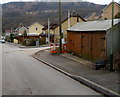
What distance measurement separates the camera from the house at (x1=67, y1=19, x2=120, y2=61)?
54.9 ft

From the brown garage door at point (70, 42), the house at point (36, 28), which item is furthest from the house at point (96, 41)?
the house at point (36, 28)

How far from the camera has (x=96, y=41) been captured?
1819 centimetres

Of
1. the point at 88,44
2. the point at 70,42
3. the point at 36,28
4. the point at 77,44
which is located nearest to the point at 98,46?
the point at 88,44

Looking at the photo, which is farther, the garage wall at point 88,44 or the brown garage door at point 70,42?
the brown garage door at point 70,42

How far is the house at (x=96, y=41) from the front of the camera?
16734 mm

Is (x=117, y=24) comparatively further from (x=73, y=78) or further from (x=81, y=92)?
(x=81, y=92)

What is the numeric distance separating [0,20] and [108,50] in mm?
147681

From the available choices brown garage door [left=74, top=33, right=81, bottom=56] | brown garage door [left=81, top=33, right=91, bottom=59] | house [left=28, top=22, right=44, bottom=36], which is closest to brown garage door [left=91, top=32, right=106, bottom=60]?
brown garage door [left=81, top=33, right=91, bottom=59]

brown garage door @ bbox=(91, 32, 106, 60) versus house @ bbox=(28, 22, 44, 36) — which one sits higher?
house @ bbox=(28, 22, 44, 36)

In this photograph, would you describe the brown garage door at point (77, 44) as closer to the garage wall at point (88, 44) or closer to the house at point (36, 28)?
the garage wall at point (88, 44)

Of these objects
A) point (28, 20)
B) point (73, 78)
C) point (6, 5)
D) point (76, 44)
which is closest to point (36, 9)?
point (28, 20)

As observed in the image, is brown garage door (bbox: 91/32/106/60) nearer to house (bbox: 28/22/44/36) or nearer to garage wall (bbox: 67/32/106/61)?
garage wall (bbox: 67/32/106/61)

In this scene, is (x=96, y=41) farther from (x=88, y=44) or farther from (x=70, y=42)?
(x=70, y=42)

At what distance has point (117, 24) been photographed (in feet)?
56.2
